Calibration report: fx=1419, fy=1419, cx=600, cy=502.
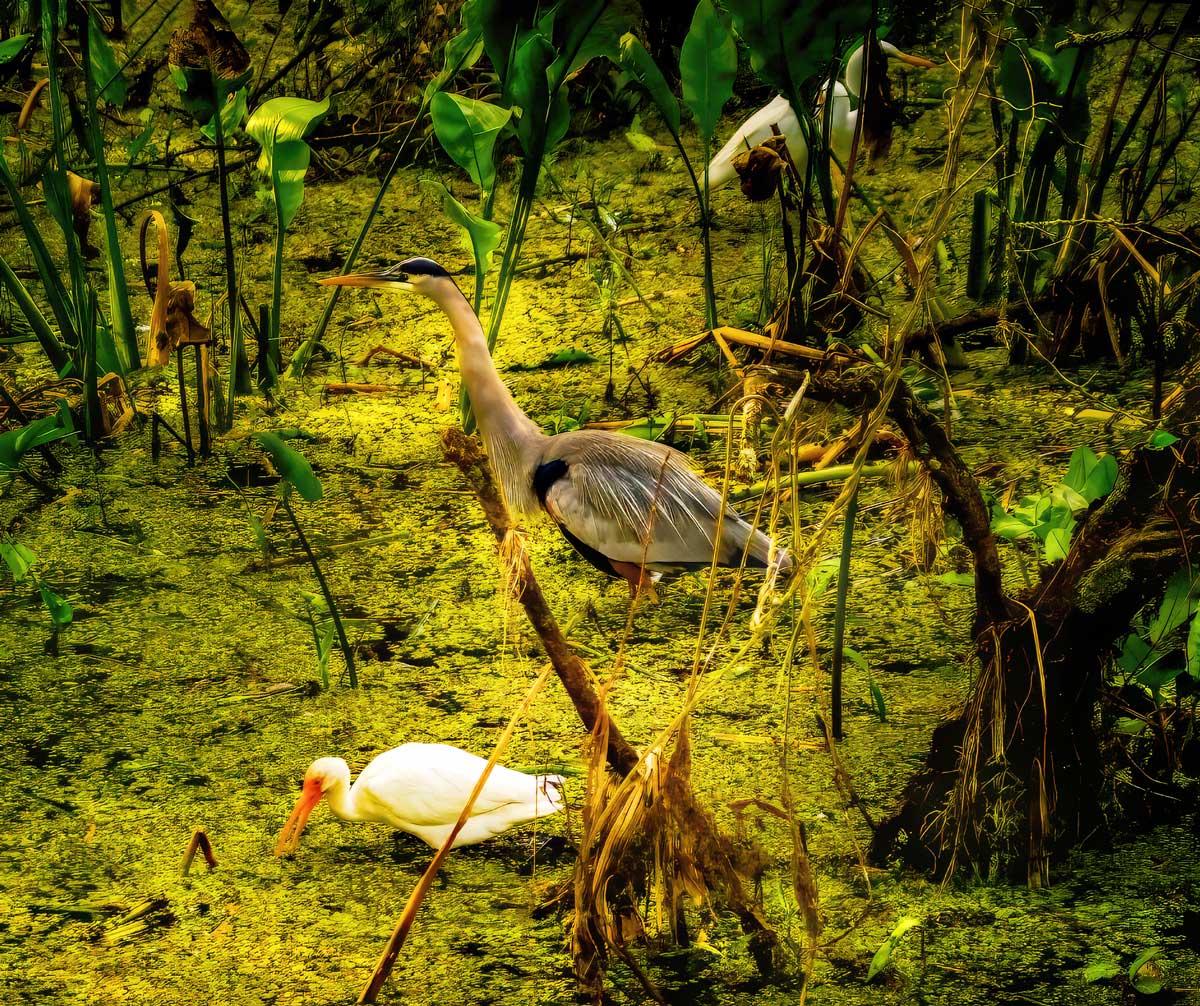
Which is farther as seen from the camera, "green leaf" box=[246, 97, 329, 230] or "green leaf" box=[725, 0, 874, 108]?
"green leaf" box=[246, 97, 329, 230]

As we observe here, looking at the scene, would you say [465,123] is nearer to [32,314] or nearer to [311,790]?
[32,314]

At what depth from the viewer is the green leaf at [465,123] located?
263 centimetres

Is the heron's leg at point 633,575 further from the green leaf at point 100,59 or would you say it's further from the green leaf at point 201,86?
the green leaf at point 100,59

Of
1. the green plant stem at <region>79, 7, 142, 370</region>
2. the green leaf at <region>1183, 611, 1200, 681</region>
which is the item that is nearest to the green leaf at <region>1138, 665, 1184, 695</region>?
the green leaf at <region>1183, 611, 1200, 681</region>

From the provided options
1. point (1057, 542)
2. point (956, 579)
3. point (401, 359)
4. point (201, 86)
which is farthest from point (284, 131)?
point (1057, 542)

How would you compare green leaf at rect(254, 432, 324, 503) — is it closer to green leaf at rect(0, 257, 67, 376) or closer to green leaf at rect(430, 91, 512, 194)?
green leaf at rect(430, 91, 512, 194)

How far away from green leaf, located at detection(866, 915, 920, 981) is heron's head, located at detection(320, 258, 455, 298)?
138 centimetres

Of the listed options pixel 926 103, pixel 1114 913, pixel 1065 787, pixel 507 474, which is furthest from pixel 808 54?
pixel 926 103

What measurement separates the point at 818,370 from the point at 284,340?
6.75 ft

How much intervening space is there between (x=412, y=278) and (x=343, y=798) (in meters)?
1.03

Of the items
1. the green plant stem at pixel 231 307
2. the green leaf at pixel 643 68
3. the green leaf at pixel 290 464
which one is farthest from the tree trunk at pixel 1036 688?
the green plant stem at pixel 231 307

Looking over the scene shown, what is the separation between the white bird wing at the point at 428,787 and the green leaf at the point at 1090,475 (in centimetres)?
82

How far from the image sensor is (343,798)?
1966mm

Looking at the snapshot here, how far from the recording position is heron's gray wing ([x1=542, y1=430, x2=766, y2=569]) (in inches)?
93.0
